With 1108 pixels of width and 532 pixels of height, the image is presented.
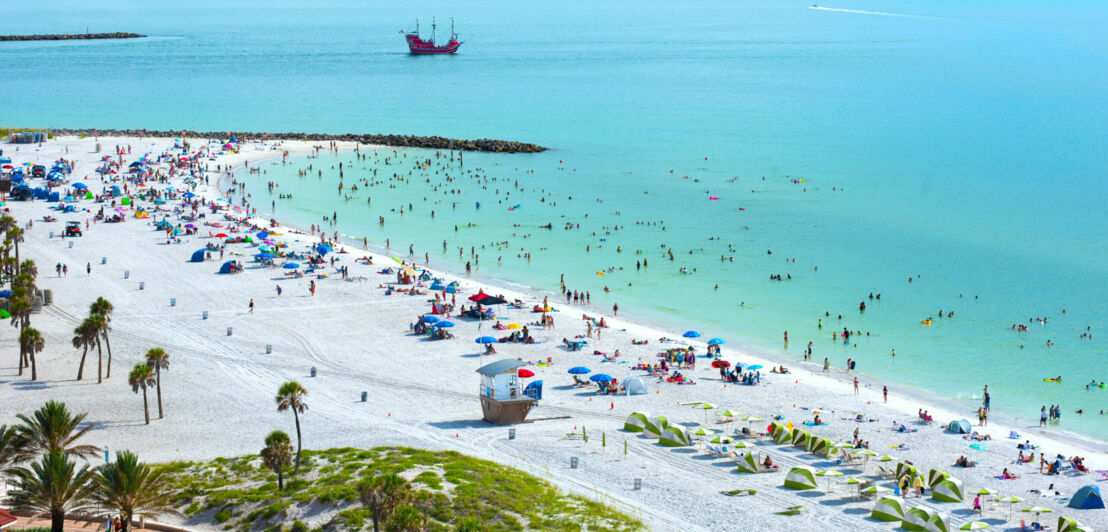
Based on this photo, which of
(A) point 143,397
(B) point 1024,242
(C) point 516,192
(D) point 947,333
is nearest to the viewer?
(A) point 143,397

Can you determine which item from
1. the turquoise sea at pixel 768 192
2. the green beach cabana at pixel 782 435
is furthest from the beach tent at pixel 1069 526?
the turquoise sea at pixel 768 192

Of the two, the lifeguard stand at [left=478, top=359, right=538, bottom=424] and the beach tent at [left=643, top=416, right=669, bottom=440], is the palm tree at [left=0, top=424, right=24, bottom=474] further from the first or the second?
the beach tent at [left=643, top=416, right=669, bottom=440]

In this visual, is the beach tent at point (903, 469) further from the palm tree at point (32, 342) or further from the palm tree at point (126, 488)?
the palm tree at point (32, 342)

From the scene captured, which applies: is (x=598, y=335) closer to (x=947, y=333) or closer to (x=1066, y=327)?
(x=947, y=333)

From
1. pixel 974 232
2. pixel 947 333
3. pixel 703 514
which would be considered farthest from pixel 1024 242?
pixel 703 514

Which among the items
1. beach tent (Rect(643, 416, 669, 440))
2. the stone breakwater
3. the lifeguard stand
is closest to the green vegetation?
the lifeguard stand
